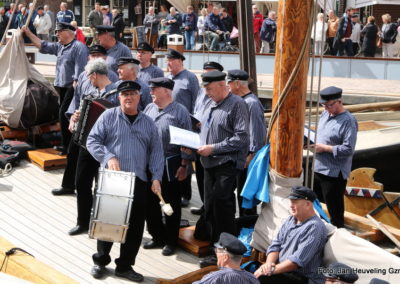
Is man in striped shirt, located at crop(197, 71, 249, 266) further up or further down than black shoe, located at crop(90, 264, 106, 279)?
further up

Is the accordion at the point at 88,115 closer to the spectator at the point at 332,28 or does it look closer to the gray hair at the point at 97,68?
the gray hair at the point at 97,68

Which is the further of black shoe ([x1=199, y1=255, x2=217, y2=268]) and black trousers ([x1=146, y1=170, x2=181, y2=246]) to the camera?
black trousers ([x1=146, y1=170, x2=181, y2=246])

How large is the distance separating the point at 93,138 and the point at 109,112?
274 mm

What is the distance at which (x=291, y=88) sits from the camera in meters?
6.15

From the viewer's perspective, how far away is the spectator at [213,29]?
67.4 ft

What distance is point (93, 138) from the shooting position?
21.6 feet

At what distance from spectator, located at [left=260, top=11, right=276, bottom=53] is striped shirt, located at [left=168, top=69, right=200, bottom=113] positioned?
11.7m

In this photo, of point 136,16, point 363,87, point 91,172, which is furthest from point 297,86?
point 136,16

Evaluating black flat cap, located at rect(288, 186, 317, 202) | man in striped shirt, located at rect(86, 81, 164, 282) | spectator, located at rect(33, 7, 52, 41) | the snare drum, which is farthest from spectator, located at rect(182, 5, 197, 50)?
black flat cap, located at rect(288, 186, 317, 202)

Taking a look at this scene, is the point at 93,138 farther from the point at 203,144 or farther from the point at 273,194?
the point at 273,194

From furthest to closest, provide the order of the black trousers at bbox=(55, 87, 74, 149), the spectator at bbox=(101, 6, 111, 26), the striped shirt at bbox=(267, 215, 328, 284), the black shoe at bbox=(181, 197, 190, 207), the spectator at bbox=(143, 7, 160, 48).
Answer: the spectator at bbox=(101, 6, 111, 26) → the spectator at bbox=(143, 7, 160, 48) → the black trousers at bbox=(55, 87, 74, 149) → the black shoe at bbox=(181, 197, 190, 207) → the striped shirt at bbox=(267, 215, 328, 284)

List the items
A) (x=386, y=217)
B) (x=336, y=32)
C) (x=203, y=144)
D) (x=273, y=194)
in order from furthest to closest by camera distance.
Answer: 1. (x=336, y=32)
2. (x=386, y=217)
3. (x=203, y=144)
4. (x=273, y=194)

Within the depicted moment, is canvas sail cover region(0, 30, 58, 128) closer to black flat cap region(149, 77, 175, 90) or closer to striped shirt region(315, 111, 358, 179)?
black flat cap region(149, 77, 175, 90)

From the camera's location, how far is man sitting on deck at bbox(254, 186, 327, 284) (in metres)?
5.72
